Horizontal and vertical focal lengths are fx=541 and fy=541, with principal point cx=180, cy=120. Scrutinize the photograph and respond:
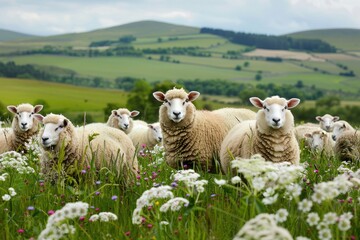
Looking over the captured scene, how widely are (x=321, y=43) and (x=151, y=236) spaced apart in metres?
177

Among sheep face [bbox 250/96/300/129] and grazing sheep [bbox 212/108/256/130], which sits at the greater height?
sheep face [bbox 250/96/300/129]

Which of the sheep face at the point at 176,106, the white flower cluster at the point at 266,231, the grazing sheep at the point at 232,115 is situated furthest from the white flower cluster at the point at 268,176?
the grazing sheep at the point at 232,115

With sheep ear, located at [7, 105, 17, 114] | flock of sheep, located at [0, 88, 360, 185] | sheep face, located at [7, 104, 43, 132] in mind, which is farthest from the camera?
sheep ear, located at [7, 105, 17, 114]

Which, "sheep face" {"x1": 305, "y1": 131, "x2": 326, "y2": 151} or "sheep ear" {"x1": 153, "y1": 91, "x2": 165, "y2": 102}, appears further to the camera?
"sheep face" {"x1": 305, "y1": 131, "x2": 326, "y2": 151}

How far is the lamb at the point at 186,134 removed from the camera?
9.02 meters

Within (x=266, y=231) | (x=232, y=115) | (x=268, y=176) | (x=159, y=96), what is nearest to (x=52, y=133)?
(x=159, y=96)

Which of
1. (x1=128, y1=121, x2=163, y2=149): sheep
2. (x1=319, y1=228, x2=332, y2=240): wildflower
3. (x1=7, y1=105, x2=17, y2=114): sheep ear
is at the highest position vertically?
(x1=319, y1=228, x2=332, y2=240): wildflower

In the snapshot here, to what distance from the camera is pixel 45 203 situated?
16.7 ft

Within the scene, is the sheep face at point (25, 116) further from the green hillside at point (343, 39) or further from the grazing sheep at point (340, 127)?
the green hillside at point (343, 39)

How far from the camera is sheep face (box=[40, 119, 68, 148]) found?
724 cm

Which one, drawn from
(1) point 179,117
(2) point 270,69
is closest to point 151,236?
(1) point 179,117

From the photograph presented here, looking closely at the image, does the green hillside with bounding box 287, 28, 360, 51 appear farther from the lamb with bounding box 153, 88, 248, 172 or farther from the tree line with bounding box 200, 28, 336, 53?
the lamb with bounding box 153, 88, 248, 172

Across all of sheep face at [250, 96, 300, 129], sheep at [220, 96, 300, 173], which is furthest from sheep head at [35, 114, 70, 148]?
sheep face at [250, 96, 300, 129]

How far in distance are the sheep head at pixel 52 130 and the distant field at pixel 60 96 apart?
62786mm
